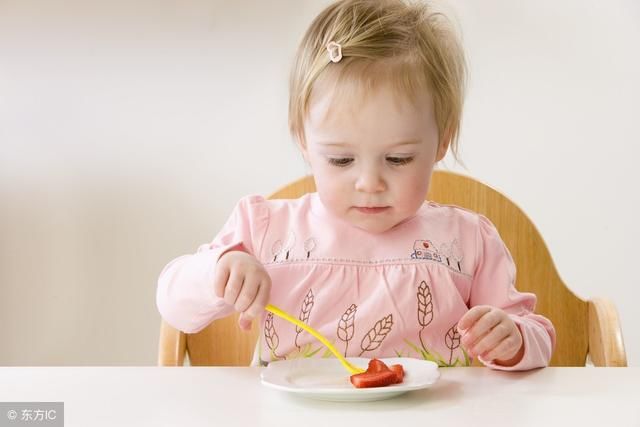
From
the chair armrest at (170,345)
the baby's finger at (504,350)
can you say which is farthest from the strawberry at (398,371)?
the chair armrest at (170,345)

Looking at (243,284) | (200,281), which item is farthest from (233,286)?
(200,281)

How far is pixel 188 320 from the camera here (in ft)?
3.21

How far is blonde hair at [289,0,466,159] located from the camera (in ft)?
3.17

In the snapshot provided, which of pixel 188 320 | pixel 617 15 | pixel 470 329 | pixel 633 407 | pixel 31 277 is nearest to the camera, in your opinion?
pixel 633 407

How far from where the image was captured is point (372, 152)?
3.04ft

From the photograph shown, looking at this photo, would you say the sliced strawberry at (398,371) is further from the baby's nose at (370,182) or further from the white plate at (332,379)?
the baby's nose at (370,182)

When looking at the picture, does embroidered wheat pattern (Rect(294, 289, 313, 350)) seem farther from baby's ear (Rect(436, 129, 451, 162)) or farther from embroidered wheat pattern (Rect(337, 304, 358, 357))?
baby's ear (Rect(436, 129, 451, 162))

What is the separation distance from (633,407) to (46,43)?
1653 mm

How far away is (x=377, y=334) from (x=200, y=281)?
213 mm

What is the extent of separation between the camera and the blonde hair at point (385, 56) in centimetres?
97

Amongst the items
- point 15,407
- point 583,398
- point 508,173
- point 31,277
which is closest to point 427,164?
point 583,398

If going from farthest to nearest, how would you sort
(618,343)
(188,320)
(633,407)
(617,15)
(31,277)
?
(31,277)
(617,15)
(618,343)
(188,320)
(633,407)

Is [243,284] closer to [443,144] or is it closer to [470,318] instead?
[470,318]

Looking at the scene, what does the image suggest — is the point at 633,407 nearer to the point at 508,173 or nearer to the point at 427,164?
the point at 427,164
